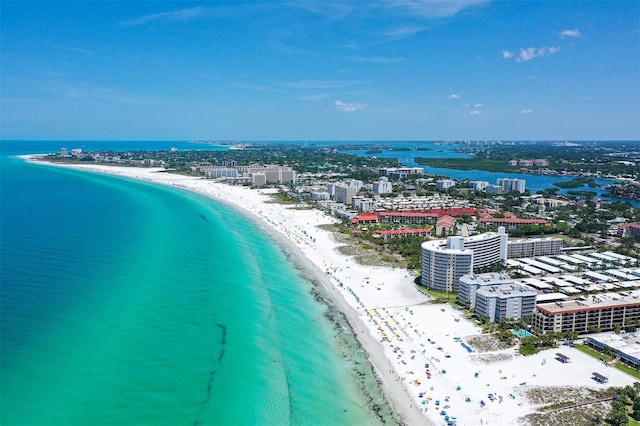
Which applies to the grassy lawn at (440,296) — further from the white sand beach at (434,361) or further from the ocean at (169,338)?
the ocean at (169,338)

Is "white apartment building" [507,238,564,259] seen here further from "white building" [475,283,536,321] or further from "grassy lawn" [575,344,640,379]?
"grassy lawn" [575,344,640,379]

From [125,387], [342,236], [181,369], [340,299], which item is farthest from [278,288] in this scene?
[342,236]

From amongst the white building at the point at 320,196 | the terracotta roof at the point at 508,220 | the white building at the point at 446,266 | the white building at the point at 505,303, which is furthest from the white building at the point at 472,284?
the white building at the point at 320,196

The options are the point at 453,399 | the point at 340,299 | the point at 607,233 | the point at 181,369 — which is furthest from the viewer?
the point at 607,233

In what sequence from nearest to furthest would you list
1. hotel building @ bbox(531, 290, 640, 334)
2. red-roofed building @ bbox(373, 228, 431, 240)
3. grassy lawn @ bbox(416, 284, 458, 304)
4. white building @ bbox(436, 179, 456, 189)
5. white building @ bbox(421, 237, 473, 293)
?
hotel building @ bbox(531, 290, 640, 334), grassy lawn @ bbox(416, 284, 458, 304), white building @ bbox(421, 237, 473, 293), red-roofed building @ bbox(373, 228, 431, 240), white building @ bbox(436, 179, 456, 189)

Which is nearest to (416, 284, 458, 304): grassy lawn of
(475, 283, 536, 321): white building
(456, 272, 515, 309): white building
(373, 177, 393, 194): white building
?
(456, 272, 515, 309): white building

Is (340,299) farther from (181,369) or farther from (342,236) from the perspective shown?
(342,236)
